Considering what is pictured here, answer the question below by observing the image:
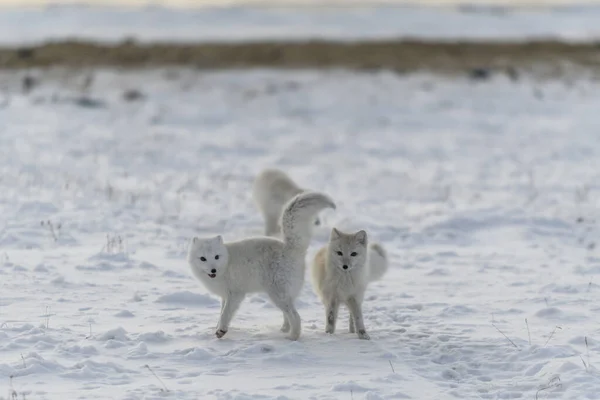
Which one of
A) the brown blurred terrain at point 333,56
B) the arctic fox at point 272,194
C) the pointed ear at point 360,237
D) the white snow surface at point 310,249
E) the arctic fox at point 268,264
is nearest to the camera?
the white snow surface at point 310,249

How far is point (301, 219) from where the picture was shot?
7184mm

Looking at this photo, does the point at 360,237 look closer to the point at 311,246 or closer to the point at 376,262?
the point at 376,262

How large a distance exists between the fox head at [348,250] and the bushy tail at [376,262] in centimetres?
A: 65

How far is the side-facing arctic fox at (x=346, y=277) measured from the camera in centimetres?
736

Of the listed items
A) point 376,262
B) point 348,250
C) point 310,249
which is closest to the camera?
point 348,250

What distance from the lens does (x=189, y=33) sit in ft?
173

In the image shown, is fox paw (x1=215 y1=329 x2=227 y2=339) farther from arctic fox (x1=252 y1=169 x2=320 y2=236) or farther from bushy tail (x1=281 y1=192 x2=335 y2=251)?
arctic fox (x1=252 y1=169 x2=320 y2=236)

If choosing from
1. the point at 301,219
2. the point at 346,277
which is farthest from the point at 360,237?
the point at 301,219

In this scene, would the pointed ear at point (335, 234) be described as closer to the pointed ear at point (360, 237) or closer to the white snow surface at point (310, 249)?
the pointed ear at point (360, 237)

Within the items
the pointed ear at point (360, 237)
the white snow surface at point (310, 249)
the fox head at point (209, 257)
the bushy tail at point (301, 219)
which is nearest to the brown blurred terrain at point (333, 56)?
the white snow surface at point (310, 249)

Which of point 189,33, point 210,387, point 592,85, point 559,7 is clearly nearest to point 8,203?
point 210,387

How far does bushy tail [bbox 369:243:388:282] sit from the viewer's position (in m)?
8.17

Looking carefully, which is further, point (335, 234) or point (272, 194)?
point (272, 194)

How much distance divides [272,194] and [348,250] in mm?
3679
